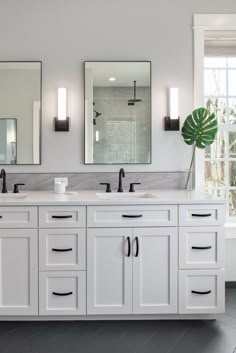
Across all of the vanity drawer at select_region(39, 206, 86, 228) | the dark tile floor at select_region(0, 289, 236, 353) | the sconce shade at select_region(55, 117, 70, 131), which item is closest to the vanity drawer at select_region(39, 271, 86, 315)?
the dark tile floor at select_region(0, 289, 236, 353)

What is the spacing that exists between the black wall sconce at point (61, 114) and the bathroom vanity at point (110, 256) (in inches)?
33.1

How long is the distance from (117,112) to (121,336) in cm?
175

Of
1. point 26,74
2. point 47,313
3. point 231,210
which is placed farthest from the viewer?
point 231,210

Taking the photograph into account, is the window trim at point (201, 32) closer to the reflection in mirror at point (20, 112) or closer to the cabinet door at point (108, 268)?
the cabinet door at point (108, 268)

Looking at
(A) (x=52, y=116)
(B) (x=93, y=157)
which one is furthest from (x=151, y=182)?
(A) (x=52, y=116)

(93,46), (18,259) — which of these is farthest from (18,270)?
(93,46)

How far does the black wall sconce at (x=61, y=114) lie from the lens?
309cm

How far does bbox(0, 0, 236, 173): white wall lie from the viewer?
10.2 ft

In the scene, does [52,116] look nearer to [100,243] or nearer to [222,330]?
[100,243]

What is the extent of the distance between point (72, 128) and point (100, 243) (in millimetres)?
1121

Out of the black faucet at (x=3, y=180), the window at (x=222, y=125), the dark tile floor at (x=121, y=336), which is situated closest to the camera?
the dark tile floor at (x=121, y=336)

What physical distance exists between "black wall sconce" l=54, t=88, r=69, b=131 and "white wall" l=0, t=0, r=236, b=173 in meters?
0.07

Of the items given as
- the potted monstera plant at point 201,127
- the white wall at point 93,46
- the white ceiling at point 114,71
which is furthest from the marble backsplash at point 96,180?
the white ceiling at point 114,71

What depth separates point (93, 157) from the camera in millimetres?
3154
